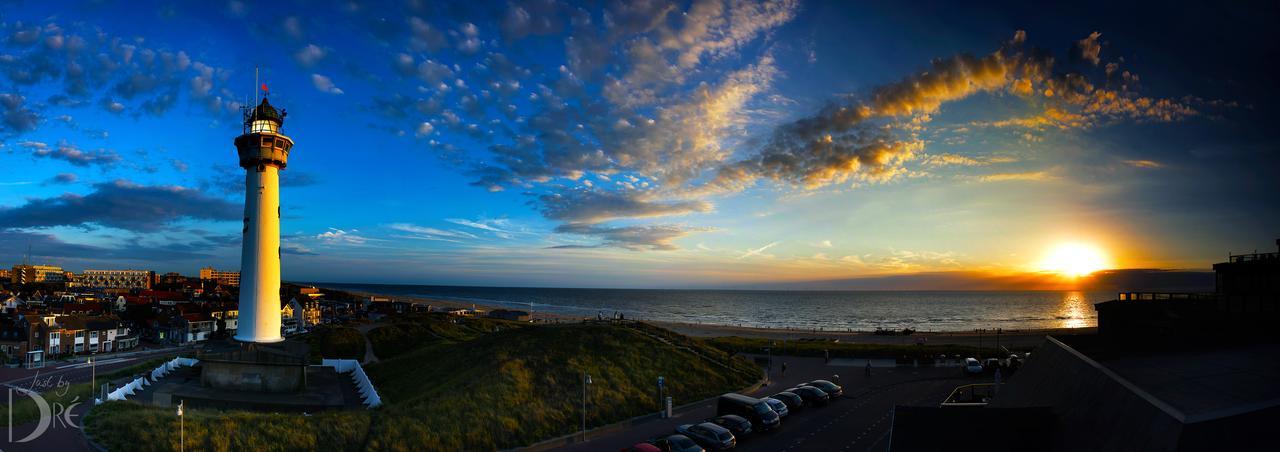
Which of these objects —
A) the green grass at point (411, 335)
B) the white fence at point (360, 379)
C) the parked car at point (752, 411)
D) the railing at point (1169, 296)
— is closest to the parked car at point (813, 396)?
the parked car at point (752, 411)

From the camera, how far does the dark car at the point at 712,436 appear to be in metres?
21.5

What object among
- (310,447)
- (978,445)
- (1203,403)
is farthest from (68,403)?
(1203,403)

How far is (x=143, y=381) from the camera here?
1374 inches

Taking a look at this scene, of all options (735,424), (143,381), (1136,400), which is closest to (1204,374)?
(1136,400)

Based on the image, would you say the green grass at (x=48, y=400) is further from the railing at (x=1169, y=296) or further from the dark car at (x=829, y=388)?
the railing at (x=1169, y=296)

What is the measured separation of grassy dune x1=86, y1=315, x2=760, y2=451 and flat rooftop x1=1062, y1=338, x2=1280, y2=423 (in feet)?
62.1

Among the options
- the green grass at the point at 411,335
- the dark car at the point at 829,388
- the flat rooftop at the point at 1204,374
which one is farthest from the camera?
the green grass at the point at 411,335

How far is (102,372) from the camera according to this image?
47375 mm

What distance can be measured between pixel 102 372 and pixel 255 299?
2528 centimetres

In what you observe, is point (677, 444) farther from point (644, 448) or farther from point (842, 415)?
point (842, 415)

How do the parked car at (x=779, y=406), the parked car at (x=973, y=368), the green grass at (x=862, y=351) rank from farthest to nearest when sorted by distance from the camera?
1. the green grass at (x=862, y=351)
2. the parked car at (x=973, y=368)
3. the parked car at (x=779, y=406)

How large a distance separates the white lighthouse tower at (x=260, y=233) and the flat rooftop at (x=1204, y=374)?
4049cm

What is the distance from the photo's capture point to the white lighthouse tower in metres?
35.0

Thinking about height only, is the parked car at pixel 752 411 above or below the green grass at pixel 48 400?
above
